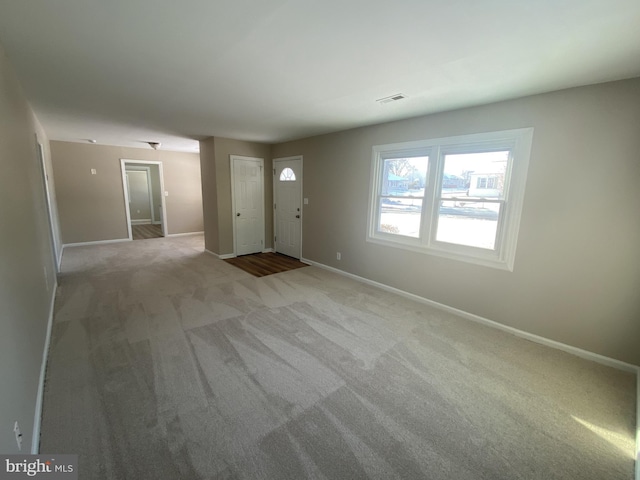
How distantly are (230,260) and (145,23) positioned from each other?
4285mm

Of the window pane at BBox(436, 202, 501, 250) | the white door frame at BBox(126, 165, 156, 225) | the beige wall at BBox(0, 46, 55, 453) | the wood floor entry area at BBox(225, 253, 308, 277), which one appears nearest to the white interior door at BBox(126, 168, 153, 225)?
the white door frame at BBox(126, 165, 156, 225)

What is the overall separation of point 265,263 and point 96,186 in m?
4.83

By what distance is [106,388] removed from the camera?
194cm

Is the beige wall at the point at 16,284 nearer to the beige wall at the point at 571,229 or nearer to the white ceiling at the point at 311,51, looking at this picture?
the white ceiling at the point at 311,51

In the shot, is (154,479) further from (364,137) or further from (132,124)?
(132,124)

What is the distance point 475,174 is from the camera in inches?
119

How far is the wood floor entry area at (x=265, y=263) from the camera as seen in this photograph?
15.7 ft

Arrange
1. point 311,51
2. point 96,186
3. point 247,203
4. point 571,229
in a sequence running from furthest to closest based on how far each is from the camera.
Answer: point 96,186 → point 247,203 → point 571,229 → point 311,51

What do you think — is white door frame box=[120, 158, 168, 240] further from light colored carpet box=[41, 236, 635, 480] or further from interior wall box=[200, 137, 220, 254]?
light colored carpet box=[41, 236, 635, 480]

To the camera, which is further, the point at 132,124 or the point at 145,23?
the point at 132,124

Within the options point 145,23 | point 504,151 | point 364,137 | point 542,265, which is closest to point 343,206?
point 364,137

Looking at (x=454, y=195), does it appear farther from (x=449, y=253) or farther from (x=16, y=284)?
(x=16, y=284)

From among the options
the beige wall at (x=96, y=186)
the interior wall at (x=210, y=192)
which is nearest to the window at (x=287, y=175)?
the interior wall at (x=210, y=192)

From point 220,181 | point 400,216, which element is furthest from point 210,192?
point 400,216
